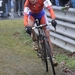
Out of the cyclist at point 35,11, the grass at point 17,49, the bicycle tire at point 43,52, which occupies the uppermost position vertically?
the cyclist at point 35,11

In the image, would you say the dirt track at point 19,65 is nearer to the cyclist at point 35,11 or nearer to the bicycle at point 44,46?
the bicycle at point 44,46

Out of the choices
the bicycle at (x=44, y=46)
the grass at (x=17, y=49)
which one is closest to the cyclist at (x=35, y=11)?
the bicycle at (x=44, y=46)

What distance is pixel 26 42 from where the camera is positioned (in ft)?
37.3

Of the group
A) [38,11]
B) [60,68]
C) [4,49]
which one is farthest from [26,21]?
[4,49]

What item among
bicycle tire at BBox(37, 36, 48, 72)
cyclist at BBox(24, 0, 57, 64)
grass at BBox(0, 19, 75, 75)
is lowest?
grass at BBox(0, 19, 75, 75)

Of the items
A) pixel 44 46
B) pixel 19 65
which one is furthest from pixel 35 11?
pixel 19 65

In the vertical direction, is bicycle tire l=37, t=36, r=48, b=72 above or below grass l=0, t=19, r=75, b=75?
above

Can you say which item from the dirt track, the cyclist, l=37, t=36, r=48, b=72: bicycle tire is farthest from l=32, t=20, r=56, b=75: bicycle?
the dirt track

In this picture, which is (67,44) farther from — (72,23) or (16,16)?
(16,16)

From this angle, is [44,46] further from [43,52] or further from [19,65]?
[19,65]

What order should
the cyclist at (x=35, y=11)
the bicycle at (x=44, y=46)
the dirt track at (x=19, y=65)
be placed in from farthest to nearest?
the dirt track at (x=19, y=65), the cyclist at (x=35, y=11), the bicycle at (x=44, y=46)

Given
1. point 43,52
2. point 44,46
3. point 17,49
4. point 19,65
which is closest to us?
point 44,46

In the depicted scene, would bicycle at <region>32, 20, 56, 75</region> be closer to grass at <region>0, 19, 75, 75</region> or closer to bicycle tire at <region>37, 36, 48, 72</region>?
bicycle tire at <region>37, 36, 48, 72</region>

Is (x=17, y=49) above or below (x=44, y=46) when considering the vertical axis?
below
